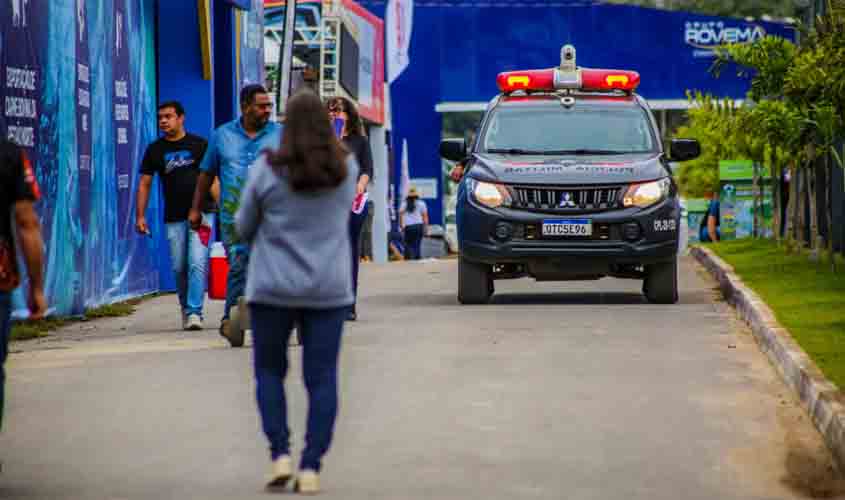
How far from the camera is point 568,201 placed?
1711cm

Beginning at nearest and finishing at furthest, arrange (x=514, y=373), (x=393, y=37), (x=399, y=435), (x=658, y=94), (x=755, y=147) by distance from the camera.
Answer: (x=399, y=435), (x=514, y=373), (x=755, y=147), (x=393, y=37), (x=658, y=94)

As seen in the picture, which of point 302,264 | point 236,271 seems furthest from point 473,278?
point 302,264

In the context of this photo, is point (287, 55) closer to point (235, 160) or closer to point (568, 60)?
point (568, 60)

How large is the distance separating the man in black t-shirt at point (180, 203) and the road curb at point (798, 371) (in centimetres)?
433

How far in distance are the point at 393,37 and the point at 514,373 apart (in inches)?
1375

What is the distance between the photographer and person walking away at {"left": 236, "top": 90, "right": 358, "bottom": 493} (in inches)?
298

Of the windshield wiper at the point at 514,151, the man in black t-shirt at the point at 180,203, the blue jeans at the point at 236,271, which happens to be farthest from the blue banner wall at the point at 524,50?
the blue jeans at the point at 236,271

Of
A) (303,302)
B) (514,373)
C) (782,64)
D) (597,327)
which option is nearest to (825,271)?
(782,64)

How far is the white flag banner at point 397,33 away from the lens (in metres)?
46.0

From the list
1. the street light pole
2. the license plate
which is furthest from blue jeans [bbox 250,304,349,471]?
the street light pole

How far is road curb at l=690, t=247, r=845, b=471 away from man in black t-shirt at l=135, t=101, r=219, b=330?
4.33m

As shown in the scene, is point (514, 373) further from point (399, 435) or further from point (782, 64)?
point (782, 64)

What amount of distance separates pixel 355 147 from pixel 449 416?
17.4 ft

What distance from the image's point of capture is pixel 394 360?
41.4 ft
